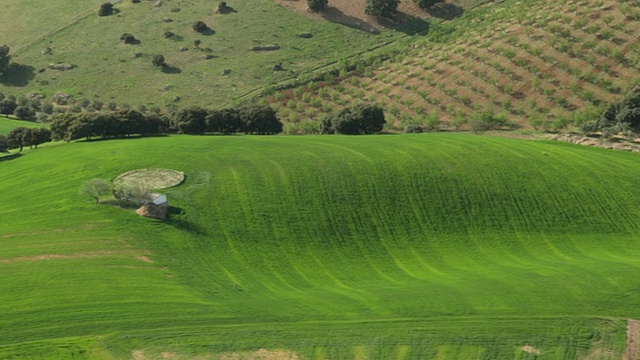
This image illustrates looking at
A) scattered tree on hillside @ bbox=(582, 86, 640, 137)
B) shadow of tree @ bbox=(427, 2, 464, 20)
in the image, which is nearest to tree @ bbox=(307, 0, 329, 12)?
shadow of tree @ bbox=(427, 2, 464, 20)

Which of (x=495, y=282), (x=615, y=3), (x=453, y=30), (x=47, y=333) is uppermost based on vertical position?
(x=615, y=3)

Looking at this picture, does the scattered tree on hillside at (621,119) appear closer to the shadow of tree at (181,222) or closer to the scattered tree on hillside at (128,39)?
the shadow of tree at (181,222)

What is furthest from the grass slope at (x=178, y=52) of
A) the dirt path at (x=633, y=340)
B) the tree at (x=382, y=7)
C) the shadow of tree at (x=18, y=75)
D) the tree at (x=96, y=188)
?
the dirt path at (x=633, y=340)

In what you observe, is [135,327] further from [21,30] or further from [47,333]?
[21,30]

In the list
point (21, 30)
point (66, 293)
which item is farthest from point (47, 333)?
point (21, 30)

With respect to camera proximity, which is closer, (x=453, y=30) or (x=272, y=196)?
(x=272, y=196)

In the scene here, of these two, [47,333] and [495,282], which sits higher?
[495,282]

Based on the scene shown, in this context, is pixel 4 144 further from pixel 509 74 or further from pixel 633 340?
pixel 509 74
